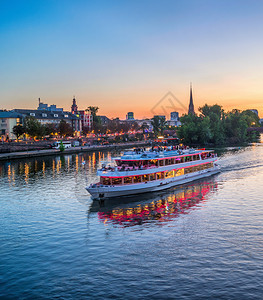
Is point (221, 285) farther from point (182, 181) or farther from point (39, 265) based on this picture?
point (182, 181)

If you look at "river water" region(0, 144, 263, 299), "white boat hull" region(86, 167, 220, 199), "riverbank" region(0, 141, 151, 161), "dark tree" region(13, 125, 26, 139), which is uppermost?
"dark tree" region(13, 125, 26, 139)

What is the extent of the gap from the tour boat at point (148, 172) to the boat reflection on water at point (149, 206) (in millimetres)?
1489

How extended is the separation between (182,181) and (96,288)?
125 ft

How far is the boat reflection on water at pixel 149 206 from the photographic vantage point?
116 ft

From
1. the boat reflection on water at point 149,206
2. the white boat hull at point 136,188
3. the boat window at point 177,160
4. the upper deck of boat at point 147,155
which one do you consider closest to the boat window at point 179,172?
the white boat hull at point 136,188

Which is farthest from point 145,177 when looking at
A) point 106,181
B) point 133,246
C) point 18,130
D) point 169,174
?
point 18,130

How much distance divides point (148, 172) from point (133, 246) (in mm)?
21329

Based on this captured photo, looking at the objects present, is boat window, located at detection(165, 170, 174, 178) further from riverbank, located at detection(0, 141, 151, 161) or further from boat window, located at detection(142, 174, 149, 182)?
riverbank, located at detection(0, 141, 151, 161)

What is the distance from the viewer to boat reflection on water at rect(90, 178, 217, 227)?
35375 mm

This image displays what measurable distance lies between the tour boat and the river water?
6.83 feet

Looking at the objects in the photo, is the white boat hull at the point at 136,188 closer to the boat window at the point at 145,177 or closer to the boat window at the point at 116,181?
the boat window at the point at 145,177

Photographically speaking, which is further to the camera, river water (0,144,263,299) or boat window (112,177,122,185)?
boat window (112,177,122,185)

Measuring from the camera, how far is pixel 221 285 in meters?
20.6

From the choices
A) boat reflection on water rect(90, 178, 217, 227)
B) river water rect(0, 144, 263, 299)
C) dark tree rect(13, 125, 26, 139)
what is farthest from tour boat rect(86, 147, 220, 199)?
dark tree rect(13, 125, 26, 139)
